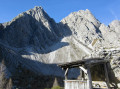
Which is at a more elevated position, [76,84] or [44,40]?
[44,40]

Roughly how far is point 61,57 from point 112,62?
64465 millimetres

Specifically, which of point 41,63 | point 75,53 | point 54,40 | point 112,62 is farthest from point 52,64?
point 112,62

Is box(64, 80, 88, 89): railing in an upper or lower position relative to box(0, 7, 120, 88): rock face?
lower

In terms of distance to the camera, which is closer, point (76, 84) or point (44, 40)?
point (76, 84)

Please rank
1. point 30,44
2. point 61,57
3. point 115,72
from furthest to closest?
point 30,44 → point 61,57 → point 115,72

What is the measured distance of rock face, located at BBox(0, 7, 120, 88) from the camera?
6525 centimetres

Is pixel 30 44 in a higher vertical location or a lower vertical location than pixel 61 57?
higher

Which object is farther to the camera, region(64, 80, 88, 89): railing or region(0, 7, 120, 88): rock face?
region(0, 7, 120, 88): rock face

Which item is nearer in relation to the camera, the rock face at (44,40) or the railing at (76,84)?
the railing at (76,84)

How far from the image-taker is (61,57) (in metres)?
79.9

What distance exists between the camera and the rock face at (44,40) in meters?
65.2

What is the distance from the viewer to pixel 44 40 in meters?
96.5

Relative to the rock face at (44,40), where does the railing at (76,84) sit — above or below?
below

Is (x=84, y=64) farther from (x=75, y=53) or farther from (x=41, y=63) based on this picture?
(x=75, y=53)
